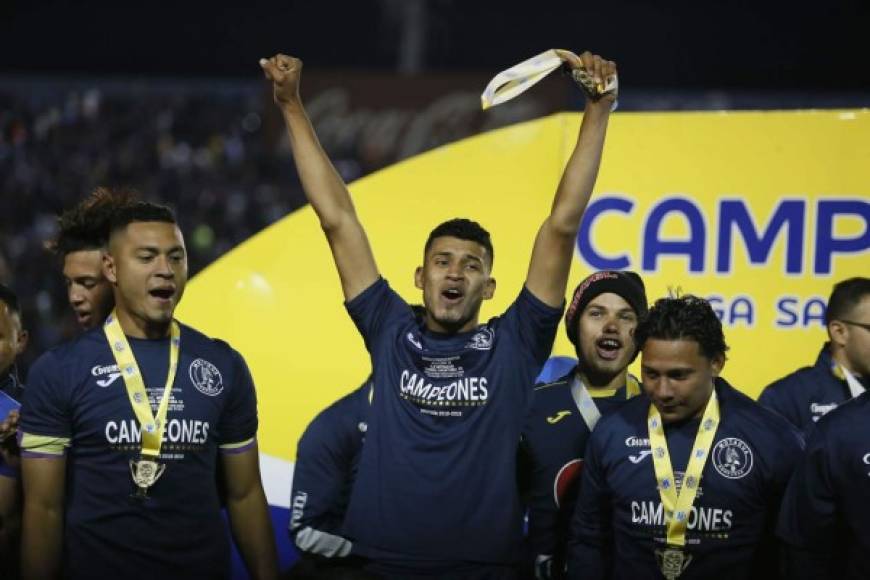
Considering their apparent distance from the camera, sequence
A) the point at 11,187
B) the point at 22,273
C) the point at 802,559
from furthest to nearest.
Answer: the point at 11,187, the point at 22,273, the point at 802,559

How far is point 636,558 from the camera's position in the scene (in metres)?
3.88

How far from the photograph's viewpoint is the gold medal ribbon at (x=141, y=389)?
3.74 metres

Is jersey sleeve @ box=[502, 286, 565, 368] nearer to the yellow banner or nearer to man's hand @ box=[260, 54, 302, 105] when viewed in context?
man's hand @ box=[260, 54, 302, 105]

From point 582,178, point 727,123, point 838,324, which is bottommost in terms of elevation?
point 838,324

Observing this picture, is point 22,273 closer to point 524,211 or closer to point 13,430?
point 524,211

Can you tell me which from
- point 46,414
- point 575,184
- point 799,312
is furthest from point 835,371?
point 46,414

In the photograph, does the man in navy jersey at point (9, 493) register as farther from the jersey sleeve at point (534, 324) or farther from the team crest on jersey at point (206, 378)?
the jersey sleeve at point (534, 324)

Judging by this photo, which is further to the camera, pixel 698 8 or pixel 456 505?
pixel 698 8

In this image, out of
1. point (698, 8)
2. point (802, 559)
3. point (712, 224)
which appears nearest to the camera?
point (802, 559)

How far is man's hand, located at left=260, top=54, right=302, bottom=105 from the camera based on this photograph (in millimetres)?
4012

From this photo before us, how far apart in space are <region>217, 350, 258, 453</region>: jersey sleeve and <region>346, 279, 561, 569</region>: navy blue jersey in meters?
0.37

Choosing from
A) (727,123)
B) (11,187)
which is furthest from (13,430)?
(11,187)

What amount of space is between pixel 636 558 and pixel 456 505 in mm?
568

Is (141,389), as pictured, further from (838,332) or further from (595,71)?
(838,332)
